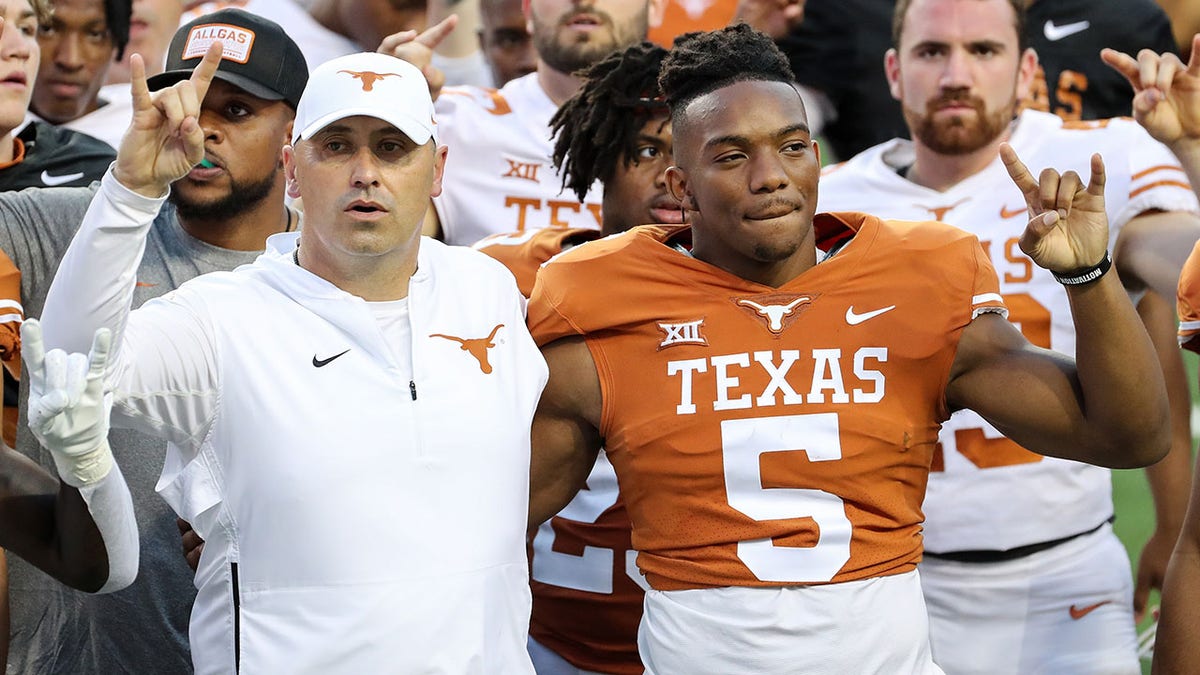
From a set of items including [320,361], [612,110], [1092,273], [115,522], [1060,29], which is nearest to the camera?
[115,522]

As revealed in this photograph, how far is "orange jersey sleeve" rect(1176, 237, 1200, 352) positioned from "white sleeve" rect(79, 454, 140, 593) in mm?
2199

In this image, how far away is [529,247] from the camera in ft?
12.9

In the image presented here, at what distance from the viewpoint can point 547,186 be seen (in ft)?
15.8

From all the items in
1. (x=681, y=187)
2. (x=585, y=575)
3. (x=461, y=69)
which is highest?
(x=461, y=69)

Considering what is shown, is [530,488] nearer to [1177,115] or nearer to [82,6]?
[1177,115]

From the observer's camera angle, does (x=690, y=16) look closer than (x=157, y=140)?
No

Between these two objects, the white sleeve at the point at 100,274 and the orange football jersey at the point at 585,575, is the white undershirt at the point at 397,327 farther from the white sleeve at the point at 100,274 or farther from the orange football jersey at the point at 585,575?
the orange football jersey at the point at 585,575

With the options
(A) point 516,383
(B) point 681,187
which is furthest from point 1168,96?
(A) point 516,383

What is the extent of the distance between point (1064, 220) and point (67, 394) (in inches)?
71.7

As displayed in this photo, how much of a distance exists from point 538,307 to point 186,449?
82cm

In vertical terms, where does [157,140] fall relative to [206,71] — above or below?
below

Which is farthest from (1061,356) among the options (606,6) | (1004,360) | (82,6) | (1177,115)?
(82,6)

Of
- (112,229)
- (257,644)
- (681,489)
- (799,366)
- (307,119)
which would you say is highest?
(307,119)

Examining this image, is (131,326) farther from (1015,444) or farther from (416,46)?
(1015,444)
